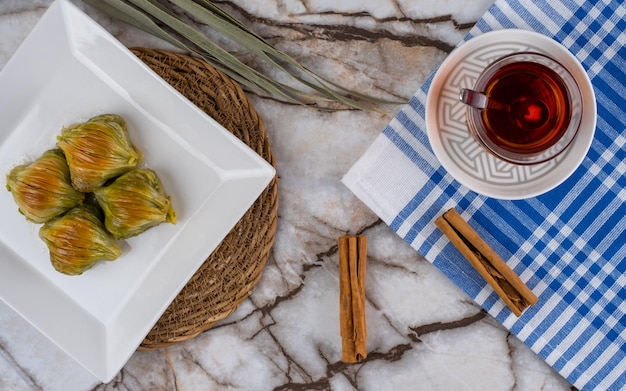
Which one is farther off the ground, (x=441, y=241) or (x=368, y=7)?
A: (x=368, y=7)

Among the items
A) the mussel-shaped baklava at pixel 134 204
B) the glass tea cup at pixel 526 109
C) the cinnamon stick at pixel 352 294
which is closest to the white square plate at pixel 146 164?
the mussel-shaped baklava at pixel 134 204

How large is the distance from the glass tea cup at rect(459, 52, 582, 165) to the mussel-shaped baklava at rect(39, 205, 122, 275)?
461mm

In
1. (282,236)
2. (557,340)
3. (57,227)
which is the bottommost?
(57,227)

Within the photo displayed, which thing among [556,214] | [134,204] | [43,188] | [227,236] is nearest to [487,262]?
[556,214]

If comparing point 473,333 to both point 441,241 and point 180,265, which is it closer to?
point 441,241

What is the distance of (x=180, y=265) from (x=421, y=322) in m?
0.33

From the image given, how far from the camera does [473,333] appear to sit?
870mm

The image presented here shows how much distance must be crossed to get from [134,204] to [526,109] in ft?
1.56

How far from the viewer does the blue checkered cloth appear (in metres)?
0.79

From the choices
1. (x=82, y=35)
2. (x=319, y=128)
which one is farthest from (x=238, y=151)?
(x=82, y=35)

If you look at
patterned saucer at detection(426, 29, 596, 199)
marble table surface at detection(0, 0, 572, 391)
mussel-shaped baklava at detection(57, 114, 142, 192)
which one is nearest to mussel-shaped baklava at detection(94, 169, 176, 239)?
mussel-shaped baklava at detection(57, 114, 142, 192)

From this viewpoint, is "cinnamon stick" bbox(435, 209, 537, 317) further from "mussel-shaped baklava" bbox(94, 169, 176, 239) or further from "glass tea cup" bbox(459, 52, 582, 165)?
"mussel-shaped baklava" bbox(94, 169, 176, 239)

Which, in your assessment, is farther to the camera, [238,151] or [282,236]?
[282,236]

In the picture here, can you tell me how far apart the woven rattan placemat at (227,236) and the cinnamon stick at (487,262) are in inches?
8.9
